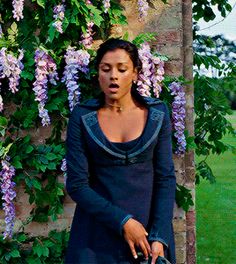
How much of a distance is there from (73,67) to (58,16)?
1.10ft

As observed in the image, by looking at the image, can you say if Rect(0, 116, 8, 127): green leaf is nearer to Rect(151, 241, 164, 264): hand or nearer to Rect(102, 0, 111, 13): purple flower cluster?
Rect(102, 0, 111, 13): purple flower cluster

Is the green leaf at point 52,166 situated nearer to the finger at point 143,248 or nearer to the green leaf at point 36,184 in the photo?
the green leaf at point 36,184

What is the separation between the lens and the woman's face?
237 centimetres

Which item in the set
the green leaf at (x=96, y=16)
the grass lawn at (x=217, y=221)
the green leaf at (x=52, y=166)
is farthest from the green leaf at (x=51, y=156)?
the grass lawn at (x=217, y=221)

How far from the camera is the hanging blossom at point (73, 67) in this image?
3787 millimetres

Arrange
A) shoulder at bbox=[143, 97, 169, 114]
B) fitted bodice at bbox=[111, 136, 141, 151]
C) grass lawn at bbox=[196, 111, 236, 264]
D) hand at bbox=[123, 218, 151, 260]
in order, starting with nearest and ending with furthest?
1. hand at bbox=[123, 218, 151, 260]
2. fitted bodice at bbox=[111, 136, 141, 151]
3. shoulder at bbox=[143, 97, 169, 114]
4. grass lawn at bbox=[196, 111, 236, 264]

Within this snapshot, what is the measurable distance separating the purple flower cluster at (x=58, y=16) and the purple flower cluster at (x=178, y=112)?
82cm

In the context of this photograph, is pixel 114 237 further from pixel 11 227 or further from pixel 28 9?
pixel 28 9

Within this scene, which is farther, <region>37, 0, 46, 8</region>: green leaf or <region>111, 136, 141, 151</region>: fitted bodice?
<region>37, 0, 46, 8</region>: green leaf

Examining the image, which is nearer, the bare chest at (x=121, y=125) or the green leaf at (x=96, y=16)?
the bare chest at (x=121, y=125)

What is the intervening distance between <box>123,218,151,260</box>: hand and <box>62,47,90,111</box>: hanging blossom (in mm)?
1673

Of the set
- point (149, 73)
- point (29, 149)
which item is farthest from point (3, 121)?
point (149, 73)

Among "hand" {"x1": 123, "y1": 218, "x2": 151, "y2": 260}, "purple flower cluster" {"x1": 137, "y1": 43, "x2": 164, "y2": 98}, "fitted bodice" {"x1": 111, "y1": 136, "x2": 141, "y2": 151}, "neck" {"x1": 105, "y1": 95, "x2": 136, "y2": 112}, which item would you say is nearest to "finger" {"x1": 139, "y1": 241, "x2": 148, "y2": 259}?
"hand" {"x1": 123, "y1": 218, "x2": 151, "y2": 260}

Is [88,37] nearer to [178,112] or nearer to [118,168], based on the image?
[178,112]
